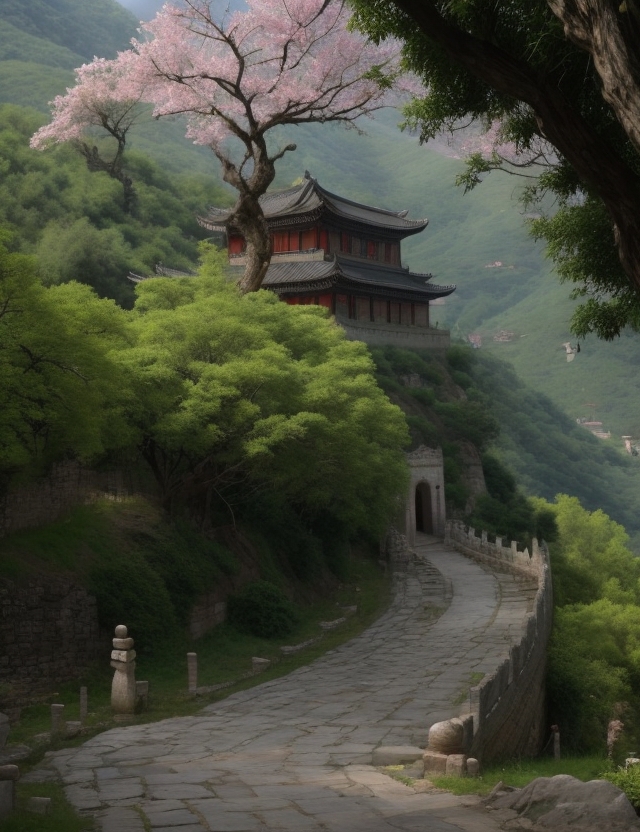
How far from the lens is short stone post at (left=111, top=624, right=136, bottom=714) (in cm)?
1373

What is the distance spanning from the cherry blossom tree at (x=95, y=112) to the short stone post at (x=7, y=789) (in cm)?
2130

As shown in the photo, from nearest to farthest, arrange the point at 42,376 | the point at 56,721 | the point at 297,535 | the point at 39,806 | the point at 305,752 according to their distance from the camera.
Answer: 1. the point at 39,806
2. the point at 305,752
3. the point at 56,721
4. the point at 42,376
5. the point at 297,535

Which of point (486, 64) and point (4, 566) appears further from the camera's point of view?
point (4, 566)

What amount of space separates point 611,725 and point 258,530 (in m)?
9.71

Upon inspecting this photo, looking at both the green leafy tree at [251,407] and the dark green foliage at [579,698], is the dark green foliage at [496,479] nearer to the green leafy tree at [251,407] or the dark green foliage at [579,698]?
the green leafy tree at [251,407]

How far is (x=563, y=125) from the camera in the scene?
27.9ft

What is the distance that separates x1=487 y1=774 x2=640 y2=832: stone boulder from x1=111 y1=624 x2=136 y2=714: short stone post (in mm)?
6799

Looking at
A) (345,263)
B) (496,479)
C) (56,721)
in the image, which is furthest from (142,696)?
(345,263)

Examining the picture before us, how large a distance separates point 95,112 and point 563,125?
4610 cm

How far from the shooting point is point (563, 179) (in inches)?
484

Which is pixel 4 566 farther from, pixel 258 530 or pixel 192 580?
pixel 258 530

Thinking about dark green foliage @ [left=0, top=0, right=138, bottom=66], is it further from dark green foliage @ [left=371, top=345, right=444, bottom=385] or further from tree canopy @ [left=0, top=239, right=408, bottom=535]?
tree canopy @ [left=0, top=239, right=408, bottom=535]

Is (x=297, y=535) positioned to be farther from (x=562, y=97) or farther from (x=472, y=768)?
(x=562, y=97)

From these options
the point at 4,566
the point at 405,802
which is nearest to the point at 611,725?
the point at 4,566
